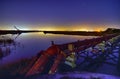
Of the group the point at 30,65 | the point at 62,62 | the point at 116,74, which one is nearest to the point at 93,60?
the point at 116,74

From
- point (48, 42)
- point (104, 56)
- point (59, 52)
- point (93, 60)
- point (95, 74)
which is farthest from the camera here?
point (104, 56)

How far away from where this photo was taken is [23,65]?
9.87ft

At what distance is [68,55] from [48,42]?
73 centimetres

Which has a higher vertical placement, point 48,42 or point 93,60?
point 48,42

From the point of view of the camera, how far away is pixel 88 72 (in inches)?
120

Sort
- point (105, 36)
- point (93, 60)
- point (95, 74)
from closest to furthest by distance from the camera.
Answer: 1. point (95, 74)
2. point (93, 60)
3. point (105, 36)

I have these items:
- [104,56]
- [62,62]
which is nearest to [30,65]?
[62,62]

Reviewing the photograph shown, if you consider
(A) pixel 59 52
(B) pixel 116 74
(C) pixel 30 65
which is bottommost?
(B) pixel 116 74

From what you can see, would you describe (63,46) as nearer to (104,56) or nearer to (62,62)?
(62,62)

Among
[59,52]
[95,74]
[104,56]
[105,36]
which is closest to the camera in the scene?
[59,52]

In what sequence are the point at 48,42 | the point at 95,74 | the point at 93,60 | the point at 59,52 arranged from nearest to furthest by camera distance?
the point at 59,52
the point at 95,74
the point at 48,42
the point at 93,60

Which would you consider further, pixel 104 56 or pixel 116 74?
pixel 104 56

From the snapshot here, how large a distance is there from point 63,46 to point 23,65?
0.64 m

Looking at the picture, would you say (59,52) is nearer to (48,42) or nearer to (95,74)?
(95,74)
